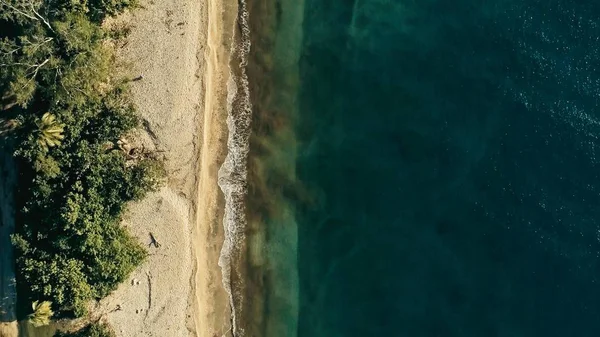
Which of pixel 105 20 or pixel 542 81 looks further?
pixel 542 81

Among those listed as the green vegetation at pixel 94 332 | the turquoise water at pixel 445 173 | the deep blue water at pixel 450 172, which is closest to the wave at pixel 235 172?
the turquoise water at pixel 445 173

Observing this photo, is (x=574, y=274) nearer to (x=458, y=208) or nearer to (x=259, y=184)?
(x=458, y=208)

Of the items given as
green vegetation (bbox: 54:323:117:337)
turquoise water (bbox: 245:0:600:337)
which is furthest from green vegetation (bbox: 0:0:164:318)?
turquoise water (bbox: 245:0:600:337)

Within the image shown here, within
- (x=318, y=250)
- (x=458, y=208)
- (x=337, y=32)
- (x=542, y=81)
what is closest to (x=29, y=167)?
(x=318, y=250)

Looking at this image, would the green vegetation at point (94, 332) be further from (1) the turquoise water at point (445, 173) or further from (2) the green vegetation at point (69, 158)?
(1) the turquoise water at point (445, 173)

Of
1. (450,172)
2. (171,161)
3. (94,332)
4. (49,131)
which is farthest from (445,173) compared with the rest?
(49,131)

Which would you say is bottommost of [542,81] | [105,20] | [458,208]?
[458,208]

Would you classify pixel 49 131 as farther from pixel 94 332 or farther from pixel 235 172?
pixel 94 332
